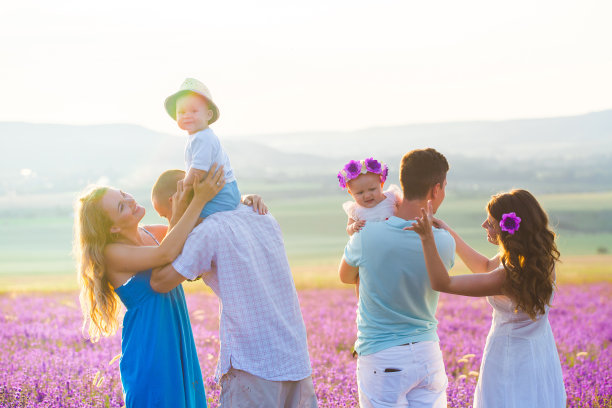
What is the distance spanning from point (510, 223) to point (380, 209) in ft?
2.72

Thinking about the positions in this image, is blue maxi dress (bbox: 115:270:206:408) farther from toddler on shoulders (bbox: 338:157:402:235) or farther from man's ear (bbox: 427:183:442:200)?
man's ear (bbox: 427:183:442:200)

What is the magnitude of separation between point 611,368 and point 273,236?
4773 millimetres

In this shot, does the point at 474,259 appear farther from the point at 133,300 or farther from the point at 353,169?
the point at 133,300

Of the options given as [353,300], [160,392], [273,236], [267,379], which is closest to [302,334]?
Answer: [267,379]

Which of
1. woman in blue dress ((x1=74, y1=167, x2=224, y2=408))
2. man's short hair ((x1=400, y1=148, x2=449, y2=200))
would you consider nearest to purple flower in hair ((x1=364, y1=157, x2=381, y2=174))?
man's short hair ((x1=400, y1=148, x2=449, y2=200))

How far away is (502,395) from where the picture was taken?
368 centimetres

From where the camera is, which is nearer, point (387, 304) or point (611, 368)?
point (387, 304)

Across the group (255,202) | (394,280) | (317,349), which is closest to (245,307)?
(255,202)

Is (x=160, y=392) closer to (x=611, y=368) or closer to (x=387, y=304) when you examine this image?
(x=387, y=304)

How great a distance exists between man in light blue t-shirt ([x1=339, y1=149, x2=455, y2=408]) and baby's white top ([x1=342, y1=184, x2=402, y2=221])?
0.23 meters

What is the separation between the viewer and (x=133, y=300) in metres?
3.74

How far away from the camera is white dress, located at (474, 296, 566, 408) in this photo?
12.0ft

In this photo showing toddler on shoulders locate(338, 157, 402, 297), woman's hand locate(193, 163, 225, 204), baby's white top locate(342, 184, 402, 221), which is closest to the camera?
woman's hand locate(193, 163, 225, 204)

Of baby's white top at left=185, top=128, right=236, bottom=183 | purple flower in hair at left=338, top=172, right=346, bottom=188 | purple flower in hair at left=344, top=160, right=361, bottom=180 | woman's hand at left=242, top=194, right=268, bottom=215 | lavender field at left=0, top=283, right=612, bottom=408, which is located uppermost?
baby's white top at left=185, top=128, right=236, bottom=183
